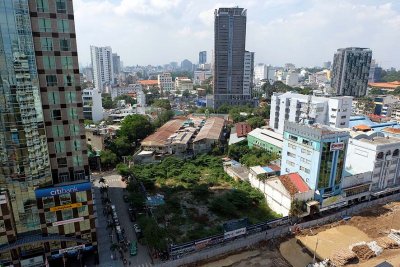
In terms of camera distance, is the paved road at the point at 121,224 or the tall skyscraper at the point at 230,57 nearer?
the paved road at the point at 121,224

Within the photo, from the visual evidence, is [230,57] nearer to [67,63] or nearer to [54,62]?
[67,63]

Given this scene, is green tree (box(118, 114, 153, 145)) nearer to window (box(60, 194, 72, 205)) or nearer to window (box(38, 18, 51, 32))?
window (box(60, 194, 72, 205))

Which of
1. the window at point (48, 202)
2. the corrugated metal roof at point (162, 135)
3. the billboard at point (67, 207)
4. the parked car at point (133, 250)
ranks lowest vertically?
the parked car at point (133, 250)

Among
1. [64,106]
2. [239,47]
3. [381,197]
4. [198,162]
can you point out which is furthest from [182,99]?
[64,106]

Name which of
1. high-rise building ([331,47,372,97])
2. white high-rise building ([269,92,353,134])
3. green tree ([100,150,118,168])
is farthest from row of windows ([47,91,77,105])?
high-rise building ([331,47,372,97])

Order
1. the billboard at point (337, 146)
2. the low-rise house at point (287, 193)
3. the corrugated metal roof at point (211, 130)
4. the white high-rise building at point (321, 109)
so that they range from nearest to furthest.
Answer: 1. the low-rise house at point (287, 193)
2. the billboard at point (337, 146)
3. the white high-rise building at point (321, 109)
4. the corrugated metal roof at point (211, 130)

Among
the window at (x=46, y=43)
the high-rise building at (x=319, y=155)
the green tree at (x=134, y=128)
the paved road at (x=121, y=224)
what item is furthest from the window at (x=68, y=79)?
the green tree at (x=134, y=128)

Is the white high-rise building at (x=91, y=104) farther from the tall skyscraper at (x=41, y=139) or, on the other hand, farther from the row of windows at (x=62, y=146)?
the tall skyscraper at (x=41, y=139)

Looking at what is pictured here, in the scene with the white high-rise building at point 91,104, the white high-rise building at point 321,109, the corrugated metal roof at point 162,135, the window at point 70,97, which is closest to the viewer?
the window at point 70,97
